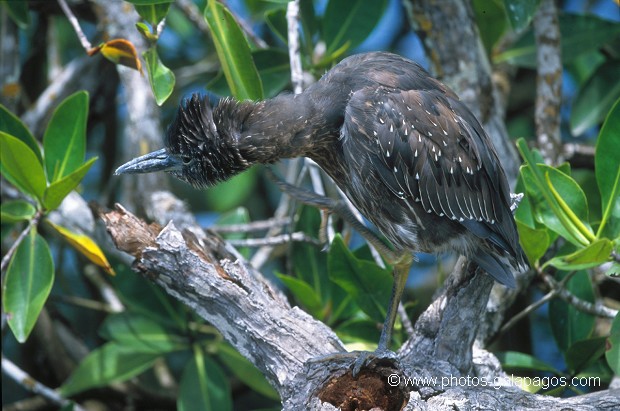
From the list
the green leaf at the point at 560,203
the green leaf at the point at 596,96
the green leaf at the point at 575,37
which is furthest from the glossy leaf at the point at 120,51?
the green leaf at the point at 596,96

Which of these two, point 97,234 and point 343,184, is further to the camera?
point 97,234

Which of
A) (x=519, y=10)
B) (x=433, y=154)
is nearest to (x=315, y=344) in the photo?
(x=433, y=154)

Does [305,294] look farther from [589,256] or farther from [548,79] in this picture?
[548,79]

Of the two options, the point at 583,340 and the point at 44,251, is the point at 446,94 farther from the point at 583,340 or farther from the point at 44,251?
the point at 44,251

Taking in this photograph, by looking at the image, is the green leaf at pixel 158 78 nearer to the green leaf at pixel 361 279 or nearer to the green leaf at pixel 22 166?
the green leaf at pixel 22 166

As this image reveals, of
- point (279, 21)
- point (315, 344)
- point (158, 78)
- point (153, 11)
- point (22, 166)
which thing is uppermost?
point (279, 21)

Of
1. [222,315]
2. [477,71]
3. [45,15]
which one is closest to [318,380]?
[222,315]

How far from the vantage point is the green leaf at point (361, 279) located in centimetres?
303

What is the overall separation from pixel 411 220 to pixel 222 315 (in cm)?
78

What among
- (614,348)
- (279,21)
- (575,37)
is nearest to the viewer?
(614,348)

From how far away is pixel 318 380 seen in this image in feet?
8.00

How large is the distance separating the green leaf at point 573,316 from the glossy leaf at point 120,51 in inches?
70.4

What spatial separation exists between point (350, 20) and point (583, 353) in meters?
1.65

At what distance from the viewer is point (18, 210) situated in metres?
3.10
